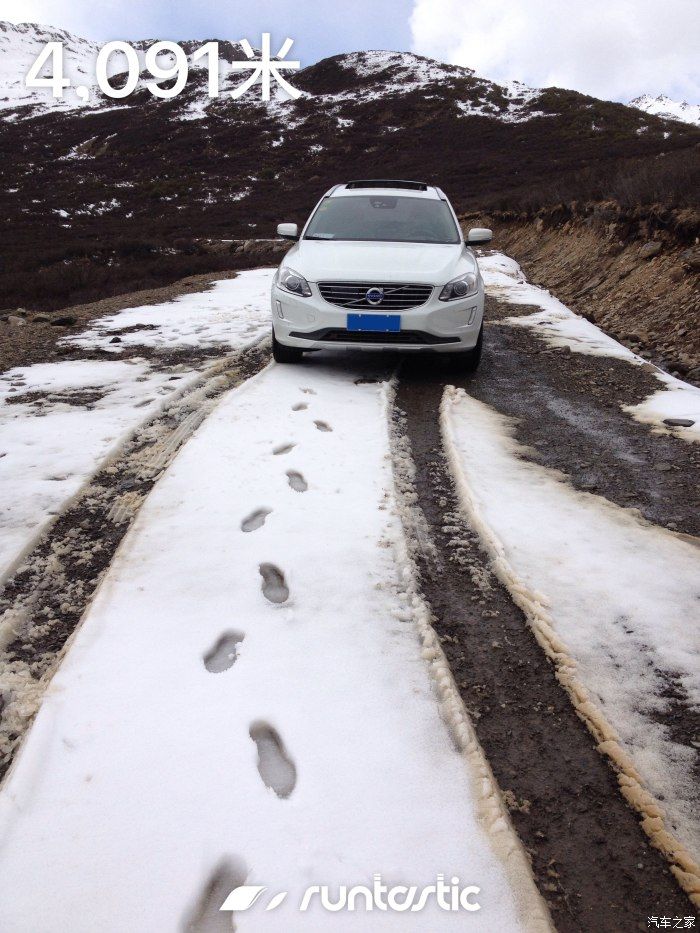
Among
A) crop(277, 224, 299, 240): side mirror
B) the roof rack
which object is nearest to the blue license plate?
crop(277, 224, 299, 240): side mirror

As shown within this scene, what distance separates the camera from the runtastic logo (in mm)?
1489

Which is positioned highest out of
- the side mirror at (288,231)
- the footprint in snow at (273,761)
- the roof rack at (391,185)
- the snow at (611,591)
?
the roof rack at (391,185)

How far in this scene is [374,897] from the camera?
4.96ft

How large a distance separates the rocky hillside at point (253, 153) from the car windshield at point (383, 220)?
10.0 m

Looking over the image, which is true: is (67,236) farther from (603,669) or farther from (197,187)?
(603,669)

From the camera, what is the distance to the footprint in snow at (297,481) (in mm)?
3595

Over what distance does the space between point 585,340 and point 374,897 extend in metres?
6.77

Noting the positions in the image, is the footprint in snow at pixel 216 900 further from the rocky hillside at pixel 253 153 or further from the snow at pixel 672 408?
the rocky hillside at pixel 253 153

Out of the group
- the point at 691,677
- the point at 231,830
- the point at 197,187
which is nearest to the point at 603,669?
the point at 691,677

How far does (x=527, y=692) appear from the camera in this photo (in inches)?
87.1

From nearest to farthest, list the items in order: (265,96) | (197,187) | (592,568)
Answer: (592,568) → (197,187) → (265,96)

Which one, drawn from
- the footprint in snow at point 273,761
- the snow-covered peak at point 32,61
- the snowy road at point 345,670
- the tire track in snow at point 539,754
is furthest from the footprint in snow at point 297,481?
the snow-covered peak at point 32,61

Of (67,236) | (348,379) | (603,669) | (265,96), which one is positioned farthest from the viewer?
(265,96)

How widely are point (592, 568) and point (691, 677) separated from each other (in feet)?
2.32
